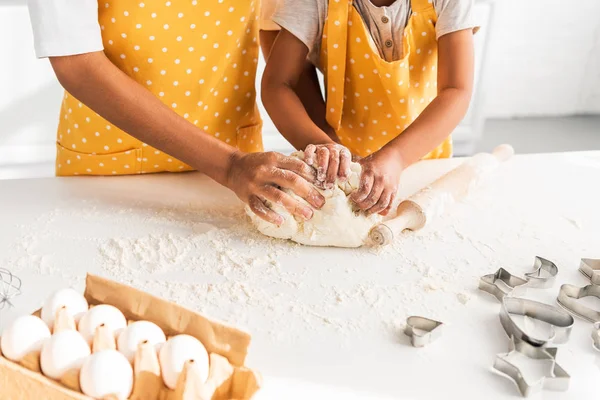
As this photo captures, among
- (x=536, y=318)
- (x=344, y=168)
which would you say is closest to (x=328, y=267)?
(x=344, y=168)

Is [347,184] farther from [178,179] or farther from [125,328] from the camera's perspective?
[125,328]

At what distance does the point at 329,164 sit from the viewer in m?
0.94

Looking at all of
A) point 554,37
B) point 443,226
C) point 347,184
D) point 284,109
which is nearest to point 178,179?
point 284,109

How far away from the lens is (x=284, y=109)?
114cm

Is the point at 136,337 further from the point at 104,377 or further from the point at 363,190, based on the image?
the point at 363,190

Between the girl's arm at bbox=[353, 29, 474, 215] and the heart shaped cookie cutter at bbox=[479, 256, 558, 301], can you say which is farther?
the girl's arm at bbox=[353, 29, 474, 215]

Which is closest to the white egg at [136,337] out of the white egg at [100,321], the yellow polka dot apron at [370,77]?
the white egg at [100,321]

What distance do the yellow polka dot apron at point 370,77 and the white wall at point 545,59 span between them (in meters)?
1.74

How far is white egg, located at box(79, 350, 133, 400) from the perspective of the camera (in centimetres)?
53

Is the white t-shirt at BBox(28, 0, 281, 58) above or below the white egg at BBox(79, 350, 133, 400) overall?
above

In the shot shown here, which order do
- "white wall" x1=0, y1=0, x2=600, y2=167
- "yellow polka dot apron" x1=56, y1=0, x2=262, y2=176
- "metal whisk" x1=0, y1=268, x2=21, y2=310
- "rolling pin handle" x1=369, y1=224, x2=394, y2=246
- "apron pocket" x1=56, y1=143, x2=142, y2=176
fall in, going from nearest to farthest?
"metal whisk" x1=0, y1=268, x2=21, y2=310 < "rolling pin handle" x1=369, y1=224, x2=394, y2=246 < "yellow polka dot apron" x1=56, y1=0, x2=262, y2=176 < "apron pocket" x1=56, y1=143, x2=142, y2=176 < "white wall" x1=0, y1=0, x2=600, y2=167

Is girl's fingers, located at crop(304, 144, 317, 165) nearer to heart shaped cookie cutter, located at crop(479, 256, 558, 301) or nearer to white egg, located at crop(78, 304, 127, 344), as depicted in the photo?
heart shaped cookie cutter, located at crop(479, 256, 558, 301)

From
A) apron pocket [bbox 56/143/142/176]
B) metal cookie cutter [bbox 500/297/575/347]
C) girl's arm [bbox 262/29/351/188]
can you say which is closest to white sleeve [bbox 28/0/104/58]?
apron pocket [bbox 56/143/142/176]

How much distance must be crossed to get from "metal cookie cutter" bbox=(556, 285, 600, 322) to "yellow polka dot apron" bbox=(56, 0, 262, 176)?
→ 641mm
